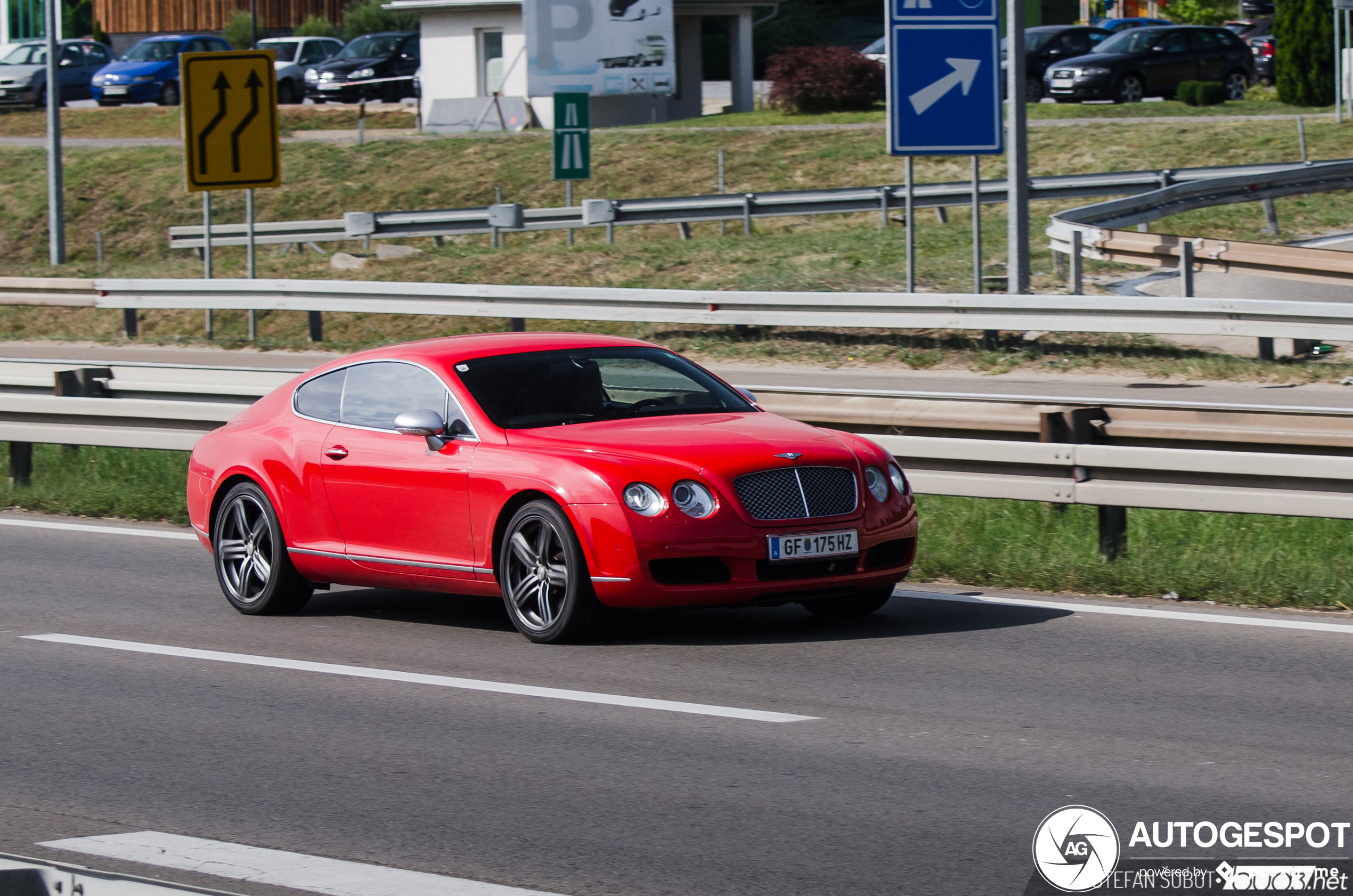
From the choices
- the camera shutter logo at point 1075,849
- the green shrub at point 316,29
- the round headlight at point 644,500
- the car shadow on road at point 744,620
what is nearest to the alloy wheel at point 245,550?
the car shadow on road at point 744,620

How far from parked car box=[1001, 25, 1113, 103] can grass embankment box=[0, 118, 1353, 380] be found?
7345mm

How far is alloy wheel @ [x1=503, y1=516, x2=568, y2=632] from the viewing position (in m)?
8.30

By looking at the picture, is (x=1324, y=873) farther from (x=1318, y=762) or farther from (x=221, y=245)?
(x=221, y=245)

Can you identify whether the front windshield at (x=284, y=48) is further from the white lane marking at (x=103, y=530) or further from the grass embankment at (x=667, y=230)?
the white lane marking at (x=103, y=530)

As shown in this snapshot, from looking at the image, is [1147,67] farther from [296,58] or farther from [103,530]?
[103,530]

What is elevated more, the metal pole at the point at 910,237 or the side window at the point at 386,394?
the metal pole at the point at 910,237

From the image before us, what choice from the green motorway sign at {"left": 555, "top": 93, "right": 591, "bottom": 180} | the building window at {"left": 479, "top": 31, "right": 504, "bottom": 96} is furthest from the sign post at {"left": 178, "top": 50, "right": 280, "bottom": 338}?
the building window at {"left": 479, "top": 31, "right": 504, "bottom": 96}

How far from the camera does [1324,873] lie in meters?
4.96

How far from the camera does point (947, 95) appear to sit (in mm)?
17906

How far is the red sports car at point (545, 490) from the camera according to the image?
809cm

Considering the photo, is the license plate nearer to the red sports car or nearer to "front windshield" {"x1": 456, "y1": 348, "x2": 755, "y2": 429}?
the red sports car

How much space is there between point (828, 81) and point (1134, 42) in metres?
6.80

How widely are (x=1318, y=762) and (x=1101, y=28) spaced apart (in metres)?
44.2

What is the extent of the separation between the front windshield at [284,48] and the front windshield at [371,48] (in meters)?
1.82
